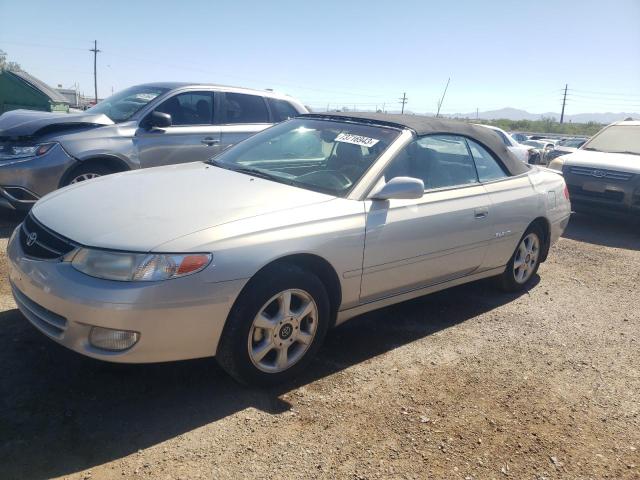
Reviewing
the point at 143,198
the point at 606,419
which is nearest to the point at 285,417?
the point at 143,198

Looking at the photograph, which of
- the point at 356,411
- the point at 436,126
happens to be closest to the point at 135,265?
the point at 356,411

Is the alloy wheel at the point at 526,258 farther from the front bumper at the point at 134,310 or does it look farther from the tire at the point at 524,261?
the front bumper at the point at 134,310

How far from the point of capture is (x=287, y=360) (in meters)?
3.12

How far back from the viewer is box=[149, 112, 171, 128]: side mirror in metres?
6.18

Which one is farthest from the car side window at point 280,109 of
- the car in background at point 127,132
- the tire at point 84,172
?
the tire at point 84,172

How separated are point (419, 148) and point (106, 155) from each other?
12.2 ft

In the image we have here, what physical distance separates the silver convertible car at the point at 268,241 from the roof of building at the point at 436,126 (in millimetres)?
20

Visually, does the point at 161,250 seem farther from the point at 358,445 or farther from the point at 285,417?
the point at 358,445

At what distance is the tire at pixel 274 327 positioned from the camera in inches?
111

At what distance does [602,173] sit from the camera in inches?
321

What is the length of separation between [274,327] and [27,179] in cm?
393

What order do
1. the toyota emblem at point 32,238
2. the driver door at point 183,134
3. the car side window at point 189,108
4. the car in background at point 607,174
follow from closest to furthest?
the toyota emblem at point 32,238, the driver door at point 183,134, the car side window at point 189,108, the car in background at point 607,174

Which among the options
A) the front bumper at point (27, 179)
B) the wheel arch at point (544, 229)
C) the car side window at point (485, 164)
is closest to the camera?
the car side window at point (485, 164)

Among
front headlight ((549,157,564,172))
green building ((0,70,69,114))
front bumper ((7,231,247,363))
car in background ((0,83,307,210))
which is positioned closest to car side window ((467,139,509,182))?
front bumper ((7,231,247,363))
